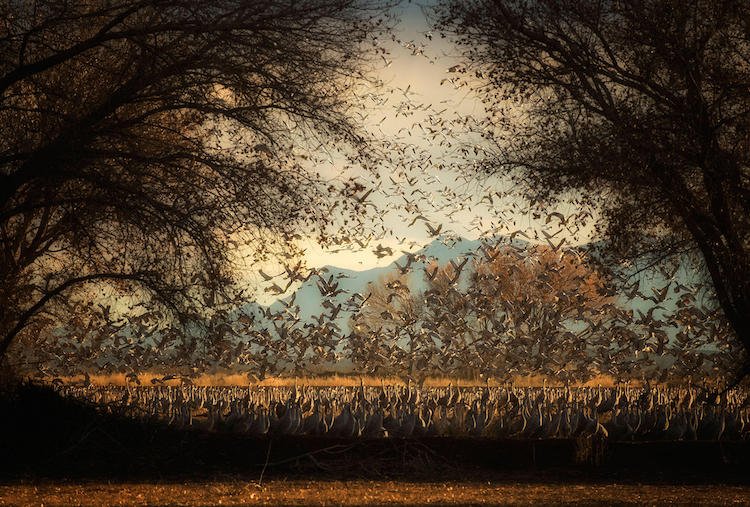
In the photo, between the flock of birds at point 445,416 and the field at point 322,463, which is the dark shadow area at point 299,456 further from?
the flock of birds at point 445,416

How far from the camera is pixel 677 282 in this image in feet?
51.2

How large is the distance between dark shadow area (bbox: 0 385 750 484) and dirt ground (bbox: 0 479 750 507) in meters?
0.48

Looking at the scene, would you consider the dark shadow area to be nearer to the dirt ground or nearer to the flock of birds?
the flock of birds

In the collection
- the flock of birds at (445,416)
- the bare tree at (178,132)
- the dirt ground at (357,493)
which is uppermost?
the bare tree at (178,132)

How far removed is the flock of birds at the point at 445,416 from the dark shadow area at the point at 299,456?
0.68 ft

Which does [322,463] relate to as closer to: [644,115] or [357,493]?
[357,493]

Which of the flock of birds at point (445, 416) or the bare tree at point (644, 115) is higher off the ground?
the bare tree at point (644, 115)

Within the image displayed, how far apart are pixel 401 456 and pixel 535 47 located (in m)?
6.54

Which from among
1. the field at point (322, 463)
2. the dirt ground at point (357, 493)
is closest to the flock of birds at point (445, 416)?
the field at point (322, 463)

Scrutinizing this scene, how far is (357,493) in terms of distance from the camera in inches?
363

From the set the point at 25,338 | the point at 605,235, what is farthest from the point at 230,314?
the point at 25,338

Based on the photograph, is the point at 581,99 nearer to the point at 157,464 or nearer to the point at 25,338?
the point at 157,464

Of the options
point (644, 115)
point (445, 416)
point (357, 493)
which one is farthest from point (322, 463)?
point (644, 115)

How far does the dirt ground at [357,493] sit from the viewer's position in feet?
28.4
